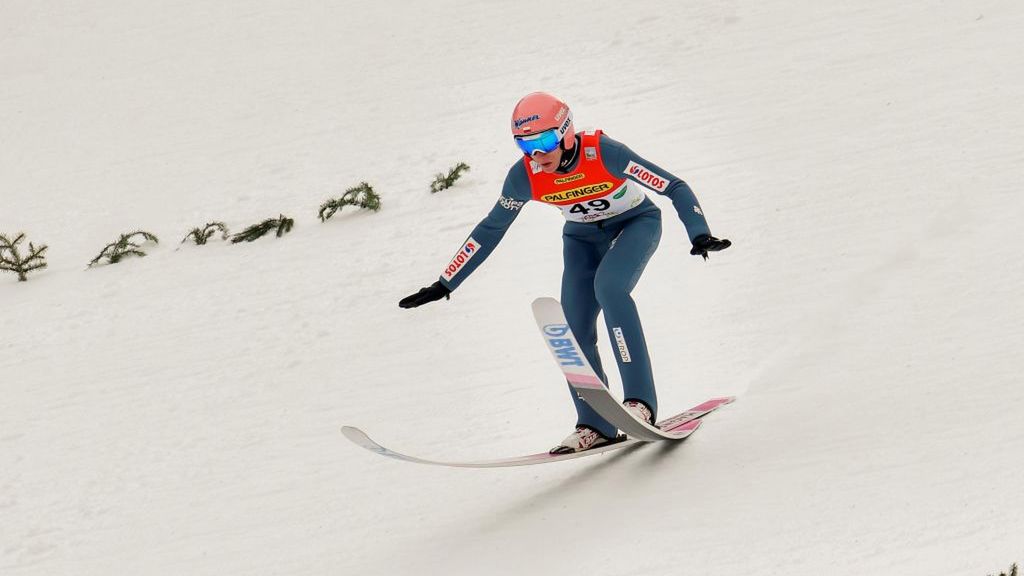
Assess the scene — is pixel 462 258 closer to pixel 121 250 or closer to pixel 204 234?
pixel 204 234

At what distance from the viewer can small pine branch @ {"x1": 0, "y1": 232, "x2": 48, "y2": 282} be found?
1177cm

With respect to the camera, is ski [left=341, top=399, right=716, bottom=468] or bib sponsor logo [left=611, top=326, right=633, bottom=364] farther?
bib sponsor logo [left=611, top=326, right=633, bottom=364]

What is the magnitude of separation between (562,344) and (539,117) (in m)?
1.07

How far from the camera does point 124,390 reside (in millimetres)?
9297

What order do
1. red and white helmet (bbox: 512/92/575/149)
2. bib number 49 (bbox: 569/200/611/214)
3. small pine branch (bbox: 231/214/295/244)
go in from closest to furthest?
red and white helmet (bbox: 512/92/575/149) → bib number 49 (bbox: 569/200/611/214) → small pine branch (bbox: 231/214/295/244)

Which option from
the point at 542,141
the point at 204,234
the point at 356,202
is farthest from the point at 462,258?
the point at 204,234

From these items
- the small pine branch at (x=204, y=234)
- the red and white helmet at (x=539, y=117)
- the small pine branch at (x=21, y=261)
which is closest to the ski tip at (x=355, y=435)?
the red and white helmet at (x=539, y=117)

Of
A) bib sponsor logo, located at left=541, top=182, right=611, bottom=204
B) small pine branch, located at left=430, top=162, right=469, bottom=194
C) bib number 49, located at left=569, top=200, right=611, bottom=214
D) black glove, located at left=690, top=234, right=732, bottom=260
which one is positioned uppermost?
small pine branch, located at left=430, top=162, right=469, bottom=194

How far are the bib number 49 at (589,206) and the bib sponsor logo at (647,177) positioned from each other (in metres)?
0.28

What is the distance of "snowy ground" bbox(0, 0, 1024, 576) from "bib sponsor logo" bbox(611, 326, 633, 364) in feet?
1.94

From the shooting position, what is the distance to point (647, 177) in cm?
591

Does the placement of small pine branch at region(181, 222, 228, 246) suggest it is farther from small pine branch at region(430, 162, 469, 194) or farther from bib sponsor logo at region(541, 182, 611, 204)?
bib sponsor logo at region(541, 182, 611, 204)

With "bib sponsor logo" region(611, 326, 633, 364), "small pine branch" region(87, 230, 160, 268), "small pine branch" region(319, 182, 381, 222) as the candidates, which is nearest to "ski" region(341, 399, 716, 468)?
"bib sponsor logo" region(611, 326, 633, 364)

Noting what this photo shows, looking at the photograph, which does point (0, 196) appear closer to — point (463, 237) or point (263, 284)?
point (263, 284)
